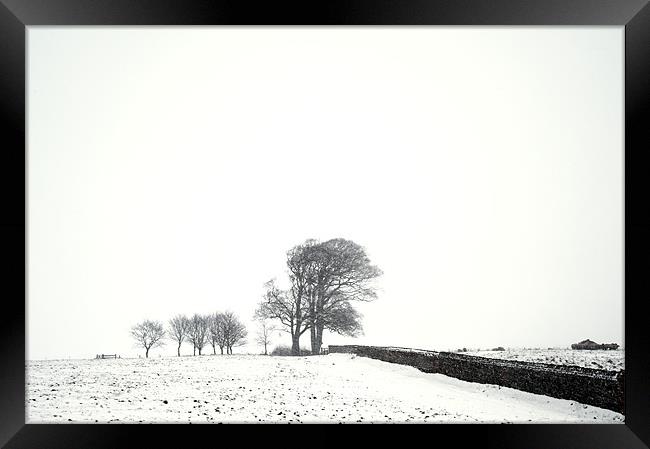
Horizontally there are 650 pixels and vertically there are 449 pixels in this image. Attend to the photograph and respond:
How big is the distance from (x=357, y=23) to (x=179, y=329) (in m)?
9.97

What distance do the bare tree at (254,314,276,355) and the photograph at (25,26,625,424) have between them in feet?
0.18

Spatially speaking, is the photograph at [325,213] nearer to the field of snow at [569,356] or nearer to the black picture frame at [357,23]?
the field of snow at [569,356]

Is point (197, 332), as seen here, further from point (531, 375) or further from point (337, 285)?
Result: point (531, 375)

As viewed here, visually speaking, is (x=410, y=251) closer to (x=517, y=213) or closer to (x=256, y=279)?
(x=517, y=213)

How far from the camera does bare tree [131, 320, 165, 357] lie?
11722mm

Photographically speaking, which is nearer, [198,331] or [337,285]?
[198,331]

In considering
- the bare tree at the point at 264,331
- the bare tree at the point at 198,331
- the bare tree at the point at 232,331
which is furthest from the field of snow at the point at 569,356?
the bare tree at the point at 198,331

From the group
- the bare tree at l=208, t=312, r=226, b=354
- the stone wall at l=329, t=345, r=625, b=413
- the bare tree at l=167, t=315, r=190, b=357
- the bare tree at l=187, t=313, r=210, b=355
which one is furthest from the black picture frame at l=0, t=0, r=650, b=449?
the bare tree at l=208, t=312, r=226, b=354

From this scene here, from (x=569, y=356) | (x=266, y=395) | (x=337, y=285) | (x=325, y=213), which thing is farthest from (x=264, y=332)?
(x=569, y=356)

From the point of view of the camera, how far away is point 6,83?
3.97 m

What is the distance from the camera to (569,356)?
8.08 m

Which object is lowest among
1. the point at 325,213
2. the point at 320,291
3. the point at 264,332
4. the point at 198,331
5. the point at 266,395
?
the point at 266,395

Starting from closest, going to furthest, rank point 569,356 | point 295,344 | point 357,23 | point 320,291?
point 357,23 → point 569,356 → point 295,344 → point 320,291

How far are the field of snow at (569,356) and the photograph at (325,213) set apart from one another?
10 cm
